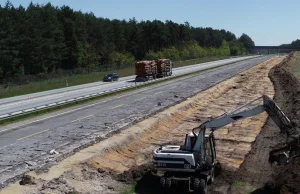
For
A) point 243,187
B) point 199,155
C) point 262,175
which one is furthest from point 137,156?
point 199,155

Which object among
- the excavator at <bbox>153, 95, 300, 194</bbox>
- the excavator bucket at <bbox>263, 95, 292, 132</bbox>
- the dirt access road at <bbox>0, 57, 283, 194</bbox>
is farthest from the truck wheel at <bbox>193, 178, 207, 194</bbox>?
the excavator bucket at <bbox>263, 95, 292, 132</bbox>

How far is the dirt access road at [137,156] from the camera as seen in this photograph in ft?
57.8

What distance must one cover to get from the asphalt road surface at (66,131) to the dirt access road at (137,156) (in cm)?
102

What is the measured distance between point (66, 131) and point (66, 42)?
76.5 meters

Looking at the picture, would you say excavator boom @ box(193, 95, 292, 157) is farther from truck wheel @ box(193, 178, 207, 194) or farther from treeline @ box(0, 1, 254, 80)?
treeline @ box(0, 1, 254, 80)

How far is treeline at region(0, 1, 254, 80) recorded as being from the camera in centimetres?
8189

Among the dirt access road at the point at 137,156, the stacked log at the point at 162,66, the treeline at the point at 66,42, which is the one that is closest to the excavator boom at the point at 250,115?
the dirt access road at the point at 137,156

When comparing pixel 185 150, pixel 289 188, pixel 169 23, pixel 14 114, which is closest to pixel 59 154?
pixel 185 150

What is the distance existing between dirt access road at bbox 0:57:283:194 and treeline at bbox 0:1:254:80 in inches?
1916

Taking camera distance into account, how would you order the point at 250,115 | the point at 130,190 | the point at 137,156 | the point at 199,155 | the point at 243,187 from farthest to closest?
1. the point at 137,156
2. the point at 243,187
3. the point at 130,190
4. the point at 199,155
5. the point at 250,115

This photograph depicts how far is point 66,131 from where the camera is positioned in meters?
27.8

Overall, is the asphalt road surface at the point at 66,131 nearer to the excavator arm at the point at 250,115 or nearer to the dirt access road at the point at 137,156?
the dirt access road at the point at 137,156

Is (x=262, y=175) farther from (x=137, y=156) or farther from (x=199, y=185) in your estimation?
(x=137, y=156)

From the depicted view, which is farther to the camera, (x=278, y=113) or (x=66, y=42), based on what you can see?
(x=66, y=42)
